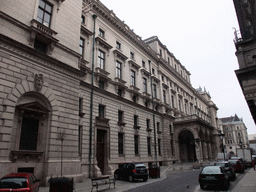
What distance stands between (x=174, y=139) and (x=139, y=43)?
20.2 meters

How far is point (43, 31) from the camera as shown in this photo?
580 inches

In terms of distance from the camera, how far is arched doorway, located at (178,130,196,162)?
42.9m

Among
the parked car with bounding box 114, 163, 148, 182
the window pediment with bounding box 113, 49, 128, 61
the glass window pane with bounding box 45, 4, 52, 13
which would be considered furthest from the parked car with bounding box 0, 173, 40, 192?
the window pediment with bounding box 113, 49, 128, 61

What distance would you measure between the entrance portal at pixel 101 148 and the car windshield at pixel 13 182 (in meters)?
14.1

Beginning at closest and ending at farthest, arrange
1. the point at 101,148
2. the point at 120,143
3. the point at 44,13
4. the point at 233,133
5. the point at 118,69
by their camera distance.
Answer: the point at 44,13 < the point at 101,148 < the point at 120,143 < the point at 118,69 < the point at 233,133

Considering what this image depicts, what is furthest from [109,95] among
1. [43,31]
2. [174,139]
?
[174,139]

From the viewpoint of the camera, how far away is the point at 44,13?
15.9 m

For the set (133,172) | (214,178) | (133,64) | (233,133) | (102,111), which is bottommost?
(133,172)

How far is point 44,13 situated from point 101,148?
14.8 m

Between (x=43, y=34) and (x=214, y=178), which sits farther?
(x=43, y=34)

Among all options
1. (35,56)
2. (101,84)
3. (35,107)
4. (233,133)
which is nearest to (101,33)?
(101,84)

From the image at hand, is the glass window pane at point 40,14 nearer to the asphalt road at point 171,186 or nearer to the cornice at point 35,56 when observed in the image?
the cornice at point 35,56

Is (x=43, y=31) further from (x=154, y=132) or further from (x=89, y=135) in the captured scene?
(x=154, y=132)

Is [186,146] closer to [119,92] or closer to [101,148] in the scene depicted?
[119,92]
